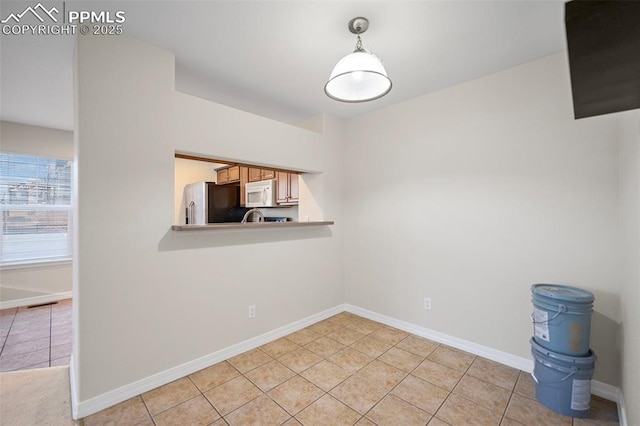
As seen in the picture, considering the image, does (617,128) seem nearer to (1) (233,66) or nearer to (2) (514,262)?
(2) (514,262)

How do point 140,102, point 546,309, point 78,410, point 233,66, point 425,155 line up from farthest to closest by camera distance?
point 425,155
point 233,66
point 140,102
point 546,309
point 78,410

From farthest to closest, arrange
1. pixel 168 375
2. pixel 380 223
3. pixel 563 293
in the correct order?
pixel 380 223 → pixel 168 375 → pixel 563 293

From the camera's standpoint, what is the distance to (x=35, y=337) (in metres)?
2.96

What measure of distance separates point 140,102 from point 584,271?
3.60 metres

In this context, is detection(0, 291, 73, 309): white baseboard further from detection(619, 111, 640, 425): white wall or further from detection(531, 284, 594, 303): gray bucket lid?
detection(619, 111, 640, 425): white wall

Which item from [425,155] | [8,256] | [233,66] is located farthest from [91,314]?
[8,256]

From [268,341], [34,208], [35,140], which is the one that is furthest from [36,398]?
[35,140]

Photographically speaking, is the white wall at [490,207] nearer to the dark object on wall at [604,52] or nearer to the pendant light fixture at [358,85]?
the pendant light fixture at [358,85]

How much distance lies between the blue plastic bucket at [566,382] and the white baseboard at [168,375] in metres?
2.22

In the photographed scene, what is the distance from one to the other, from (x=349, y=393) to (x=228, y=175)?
4.48 meters

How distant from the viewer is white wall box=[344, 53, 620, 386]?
201 cm

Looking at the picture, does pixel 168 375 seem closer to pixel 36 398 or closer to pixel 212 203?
pixel 36 398

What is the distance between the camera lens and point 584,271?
2.04 metres

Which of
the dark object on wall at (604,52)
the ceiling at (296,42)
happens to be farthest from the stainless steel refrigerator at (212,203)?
the dark object on wall at (604,52)
